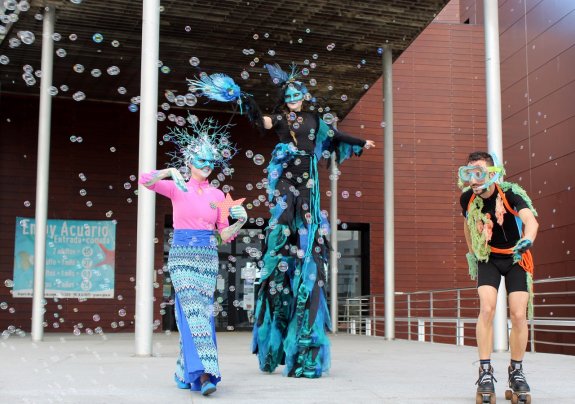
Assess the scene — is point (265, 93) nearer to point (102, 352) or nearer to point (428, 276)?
point (428, 276)

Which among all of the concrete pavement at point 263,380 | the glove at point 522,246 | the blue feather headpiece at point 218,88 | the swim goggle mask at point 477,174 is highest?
the blue feather headpiece at point 218,88

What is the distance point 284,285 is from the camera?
639 centimetres

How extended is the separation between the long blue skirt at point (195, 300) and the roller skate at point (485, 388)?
163 centimetres

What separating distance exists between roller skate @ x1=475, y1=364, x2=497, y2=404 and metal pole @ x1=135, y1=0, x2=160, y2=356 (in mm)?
4613

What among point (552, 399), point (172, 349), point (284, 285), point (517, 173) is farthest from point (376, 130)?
point (552, 399)

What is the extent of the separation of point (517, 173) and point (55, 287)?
1096cm

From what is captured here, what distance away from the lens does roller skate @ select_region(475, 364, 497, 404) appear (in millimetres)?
4582

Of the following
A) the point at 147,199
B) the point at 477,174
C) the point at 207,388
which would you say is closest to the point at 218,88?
the point at 477,174

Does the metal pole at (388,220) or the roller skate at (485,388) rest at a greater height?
the metal pole at (388,220)

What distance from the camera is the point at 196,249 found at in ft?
17.3

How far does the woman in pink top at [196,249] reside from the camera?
201 inches

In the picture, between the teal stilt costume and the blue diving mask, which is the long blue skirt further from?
the blue diving mask

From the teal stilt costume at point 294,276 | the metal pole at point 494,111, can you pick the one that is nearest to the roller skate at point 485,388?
the teal stilt costume at point 294,276

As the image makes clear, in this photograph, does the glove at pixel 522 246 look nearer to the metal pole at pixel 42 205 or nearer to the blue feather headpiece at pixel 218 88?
Result: the blue feather headpiece at pixel 218 88
